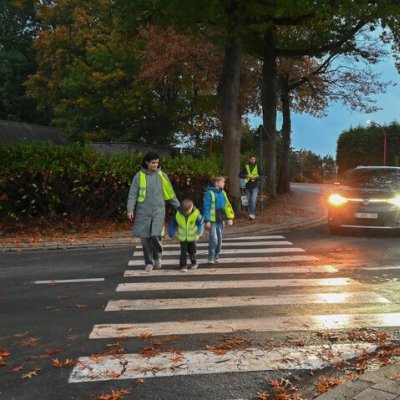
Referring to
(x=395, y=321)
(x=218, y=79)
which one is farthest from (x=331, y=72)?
(x=395, y=321)

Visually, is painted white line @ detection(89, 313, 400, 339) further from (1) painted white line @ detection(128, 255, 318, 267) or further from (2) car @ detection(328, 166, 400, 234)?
(2) car @ detection(328, 166, 400, 234)

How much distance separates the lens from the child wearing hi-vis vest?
8.71 m

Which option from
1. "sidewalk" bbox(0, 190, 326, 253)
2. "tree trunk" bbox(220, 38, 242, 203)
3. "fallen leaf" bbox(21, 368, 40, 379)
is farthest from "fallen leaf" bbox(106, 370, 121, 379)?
"tree trunk" bbox(220, 38, 242, 203)

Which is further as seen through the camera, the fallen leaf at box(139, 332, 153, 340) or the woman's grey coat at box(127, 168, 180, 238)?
the woman's grey coat at box(127, 168, 180, 238)

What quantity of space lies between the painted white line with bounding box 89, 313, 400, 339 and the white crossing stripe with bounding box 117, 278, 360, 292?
1.64 meters

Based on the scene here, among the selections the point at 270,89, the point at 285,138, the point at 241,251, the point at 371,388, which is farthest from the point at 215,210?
the point at 285,138

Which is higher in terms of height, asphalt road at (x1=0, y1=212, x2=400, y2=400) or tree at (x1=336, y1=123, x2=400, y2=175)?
tree at (x1=336, y1=123, x2=400, y2=175)

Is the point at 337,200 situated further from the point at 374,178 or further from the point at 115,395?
the point at 115,395

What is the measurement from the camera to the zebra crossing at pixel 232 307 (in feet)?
15.1

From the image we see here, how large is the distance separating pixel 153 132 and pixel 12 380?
32564 millimetres

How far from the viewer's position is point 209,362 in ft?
15.3

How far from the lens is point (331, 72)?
29.9 meters

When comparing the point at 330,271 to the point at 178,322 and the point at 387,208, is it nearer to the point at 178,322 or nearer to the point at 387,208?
the point at 178,322

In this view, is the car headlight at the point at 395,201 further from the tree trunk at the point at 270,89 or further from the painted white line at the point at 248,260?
the tree trunk at the point at 270,89
